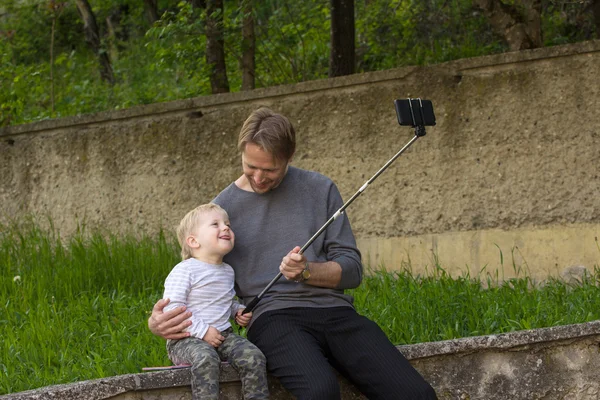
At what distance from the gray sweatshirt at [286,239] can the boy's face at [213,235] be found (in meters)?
0.12

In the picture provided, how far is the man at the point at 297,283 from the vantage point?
3.30m

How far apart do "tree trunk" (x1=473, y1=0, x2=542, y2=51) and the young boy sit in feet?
12.8

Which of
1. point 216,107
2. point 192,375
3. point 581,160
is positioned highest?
point 216,107

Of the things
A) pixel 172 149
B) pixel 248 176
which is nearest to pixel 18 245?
pixel 172 149

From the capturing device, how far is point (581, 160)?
5941 millimetres

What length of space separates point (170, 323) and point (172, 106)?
13.1 feet

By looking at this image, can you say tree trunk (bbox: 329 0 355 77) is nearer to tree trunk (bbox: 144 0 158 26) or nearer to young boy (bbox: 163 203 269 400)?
young boy (bbox: 163 203 269 400)

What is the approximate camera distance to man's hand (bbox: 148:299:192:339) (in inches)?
132

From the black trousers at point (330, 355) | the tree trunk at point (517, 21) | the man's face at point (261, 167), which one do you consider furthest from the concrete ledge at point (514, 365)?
the tree trunk at point (517, 21)

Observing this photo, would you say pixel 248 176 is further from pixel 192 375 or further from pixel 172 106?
pixel 172 106

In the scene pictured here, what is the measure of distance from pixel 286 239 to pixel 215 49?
4.72 meters

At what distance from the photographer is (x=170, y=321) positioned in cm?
335

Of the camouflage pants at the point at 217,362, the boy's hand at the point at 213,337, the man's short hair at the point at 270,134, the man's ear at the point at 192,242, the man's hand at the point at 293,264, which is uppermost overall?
the man's short hair at the point at 270,134

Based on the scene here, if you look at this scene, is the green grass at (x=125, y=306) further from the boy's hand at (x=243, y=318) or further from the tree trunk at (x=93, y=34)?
the tree trunk at (x=93, y=34)
